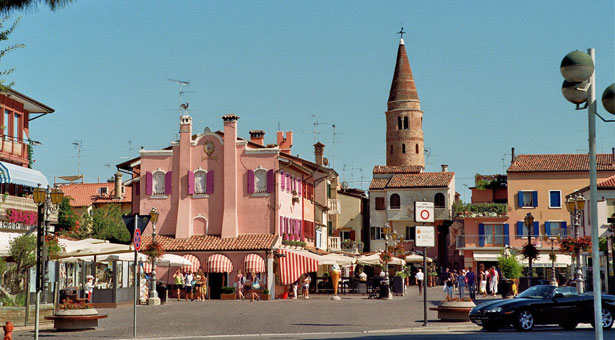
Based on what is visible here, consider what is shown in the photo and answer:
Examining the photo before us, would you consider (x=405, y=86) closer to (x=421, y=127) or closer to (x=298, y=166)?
(x=421, y=127)

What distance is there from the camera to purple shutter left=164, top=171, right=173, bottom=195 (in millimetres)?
55000

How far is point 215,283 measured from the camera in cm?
5238

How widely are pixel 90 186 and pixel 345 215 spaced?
76.8 ft

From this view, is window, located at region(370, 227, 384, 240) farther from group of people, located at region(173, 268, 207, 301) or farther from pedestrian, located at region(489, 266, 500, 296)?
group of people, located at region(173, 268, 207, 301)

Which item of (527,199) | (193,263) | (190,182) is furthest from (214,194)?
(527,199)

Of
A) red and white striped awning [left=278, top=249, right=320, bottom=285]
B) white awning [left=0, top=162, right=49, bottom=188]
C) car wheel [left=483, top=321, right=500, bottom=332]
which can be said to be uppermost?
white awning [left=0, top=162, right=49, bottom=188]

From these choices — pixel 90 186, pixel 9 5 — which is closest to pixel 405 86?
pixel 90 186

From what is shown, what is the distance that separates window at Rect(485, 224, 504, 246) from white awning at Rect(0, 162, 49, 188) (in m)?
47.3

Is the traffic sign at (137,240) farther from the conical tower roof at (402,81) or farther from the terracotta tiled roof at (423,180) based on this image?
the conical tower roof at (402,81)

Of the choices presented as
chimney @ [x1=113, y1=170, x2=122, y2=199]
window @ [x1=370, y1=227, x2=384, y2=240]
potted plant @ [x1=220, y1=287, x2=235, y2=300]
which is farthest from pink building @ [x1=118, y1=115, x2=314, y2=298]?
window @ [x1=370, y1=227, x2=384, y2=240]

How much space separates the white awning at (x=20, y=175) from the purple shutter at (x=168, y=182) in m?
14.7

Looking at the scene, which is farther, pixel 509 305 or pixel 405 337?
pixel 509 305

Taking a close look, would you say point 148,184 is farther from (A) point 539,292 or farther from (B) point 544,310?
(B) point 544,310

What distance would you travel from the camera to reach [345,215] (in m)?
88.9
